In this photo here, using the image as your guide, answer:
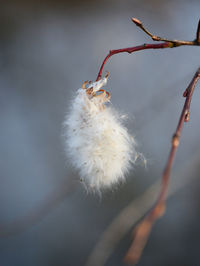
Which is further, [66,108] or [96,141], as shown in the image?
[66,108]

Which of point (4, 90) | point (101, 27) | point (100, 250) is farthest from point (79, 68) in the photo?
point (100, 250)

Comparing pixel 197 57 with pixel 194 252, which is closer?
pixel 194 252

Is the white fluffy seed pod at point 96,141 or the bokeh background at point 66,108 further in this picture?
the bokeh background at point 66,108

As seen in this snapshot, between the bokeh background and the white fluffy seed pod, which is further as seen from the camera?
the bokeh background

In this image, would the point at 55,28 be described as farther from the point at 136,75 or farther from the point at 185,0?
the point at 185,0
